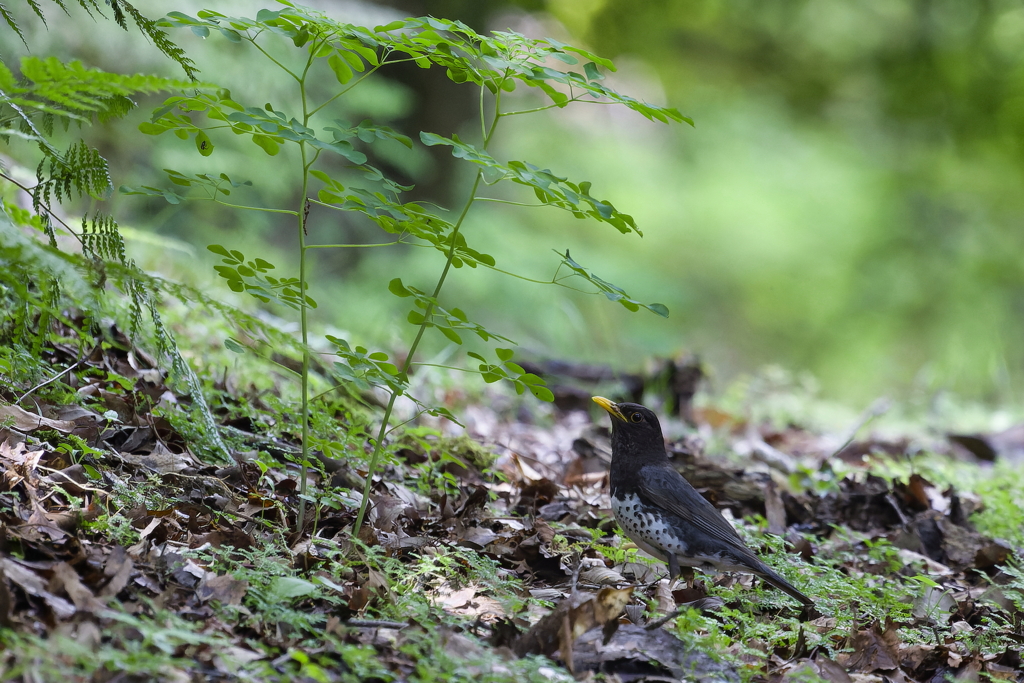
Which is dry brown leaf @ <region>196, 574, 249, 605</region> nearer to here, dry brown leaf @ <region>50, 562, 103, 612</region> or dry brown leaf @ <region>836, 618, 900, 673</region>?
dry brown leaf @ <region>50, 562, 103, 612</region>

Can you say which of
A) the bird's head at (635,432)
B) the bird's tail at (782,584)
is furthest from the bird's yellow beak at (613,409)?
the bird's tail at (782,584)

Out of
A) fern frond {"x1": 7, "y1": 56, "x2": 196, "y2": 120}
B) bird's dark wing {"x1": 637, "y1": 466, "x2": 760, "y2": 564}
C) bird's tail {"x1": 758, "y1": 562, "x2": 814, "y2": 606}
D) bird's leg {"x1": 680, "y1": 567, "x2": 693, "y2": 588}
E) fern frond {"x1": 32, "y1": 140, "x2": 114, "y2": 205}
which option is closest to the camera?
fern frond {"x1": 7, "y1": 56, "x2": 196, "y2": 120}

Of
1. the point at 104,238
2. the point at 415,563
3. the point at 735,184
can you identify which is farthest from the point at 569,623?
the point at 735,184

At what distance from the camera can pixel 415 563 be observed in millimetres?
2838

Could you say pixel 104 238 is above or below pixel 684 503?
above

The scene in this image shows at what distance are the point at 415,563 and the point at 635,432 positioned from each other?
129 cm

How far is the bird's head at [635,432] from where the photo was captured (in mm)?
3648

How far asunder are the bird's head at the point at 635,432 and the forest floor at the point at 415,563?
393mm

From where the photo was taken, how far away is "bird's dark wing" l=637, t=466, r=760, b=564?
10.5 feet

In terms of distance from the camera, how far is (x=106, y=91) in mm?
2273

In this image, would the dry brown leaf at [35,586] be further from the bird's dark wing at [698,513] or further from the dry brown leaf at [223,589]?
the bird's dark wing at [698,513]

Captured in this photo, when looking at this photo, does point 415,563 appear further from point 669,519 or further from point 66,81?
point 66,81

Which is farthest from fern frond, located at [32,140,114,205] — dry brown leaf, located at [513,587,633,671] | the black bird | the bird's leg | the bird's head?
the bird's leg

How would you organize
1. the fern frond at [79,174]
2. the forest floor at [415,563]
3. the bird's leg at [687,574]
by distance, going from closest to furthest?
the forest floor at [415,563] → the fern frond at [79,174] → the bird's leg at [687,574]
